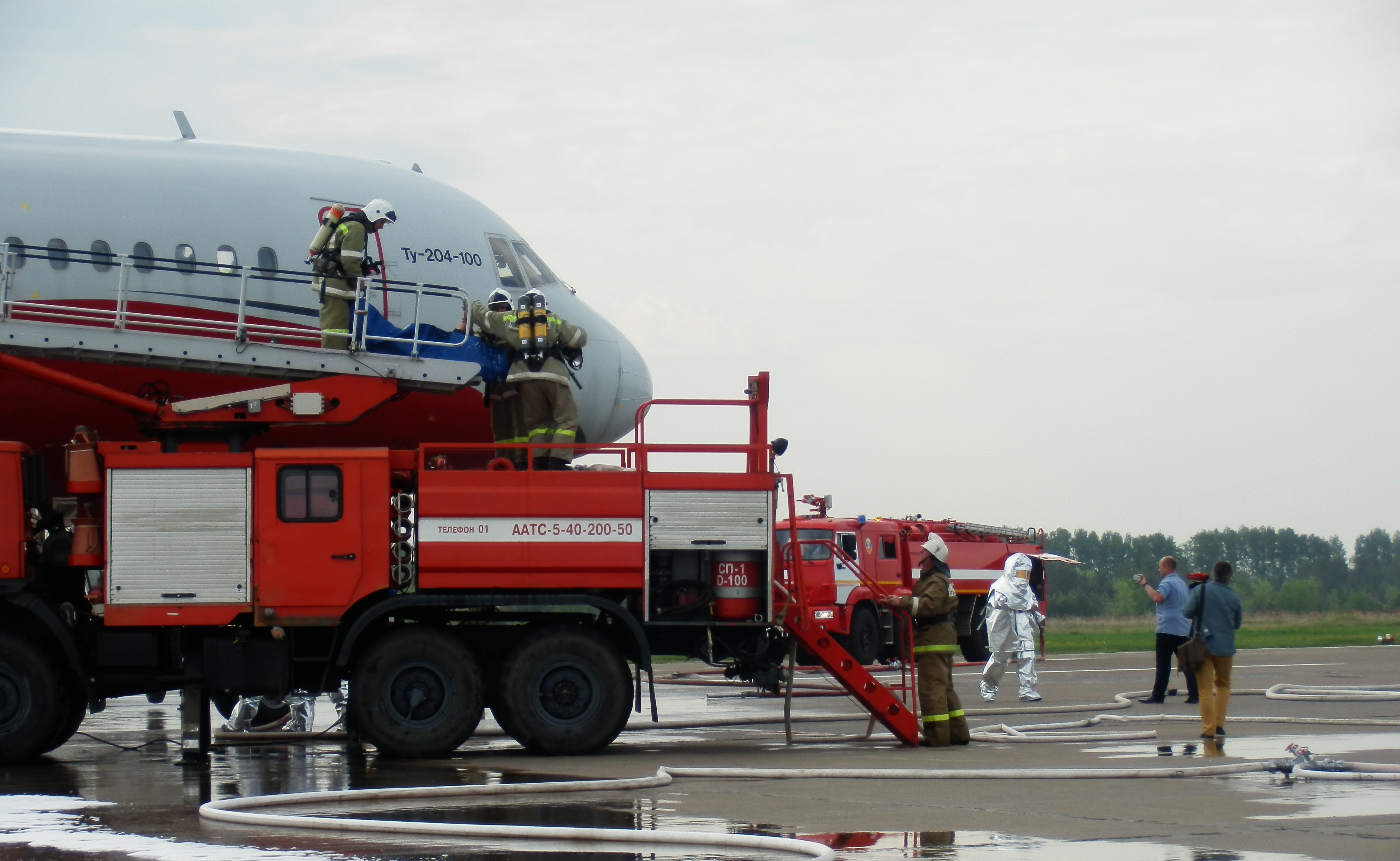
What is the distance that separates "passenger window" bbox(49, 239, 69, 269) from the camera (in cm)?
1498

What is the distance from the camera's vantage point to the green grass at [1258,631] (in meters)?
35.5

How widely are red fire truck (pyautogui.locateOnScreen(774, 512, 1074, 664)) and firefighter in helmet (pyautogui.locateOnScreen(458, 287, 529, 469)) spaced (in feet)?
27.2

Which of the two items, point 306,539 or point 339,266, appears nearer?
point 306,539

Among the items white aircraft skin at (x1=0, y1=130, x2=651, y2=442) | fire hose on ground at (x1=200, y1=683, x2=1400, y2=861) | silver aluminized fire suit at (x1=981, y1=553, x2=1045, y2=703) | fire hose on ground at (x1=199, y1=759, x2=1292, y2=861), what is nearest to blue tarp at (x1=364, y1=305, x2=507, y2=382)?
white aircraft skin at (x1=0, y1=130, x2=651, y2=442)

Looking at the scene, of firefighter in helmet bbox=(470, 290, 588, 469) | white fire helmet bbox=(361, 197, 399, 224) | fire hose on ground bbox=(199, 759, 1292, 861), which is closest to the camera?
fire hose on ground bbox=(199, 759, 1292, 861)

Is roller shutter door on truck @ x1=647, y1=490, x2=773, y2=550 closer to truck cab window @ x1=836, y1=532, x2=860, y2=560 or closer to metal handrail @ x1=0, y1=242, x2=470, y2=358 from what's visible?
metal handrail @ x1=0, y1=242, x2=470, y2=358

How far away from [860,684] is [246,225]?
799cm

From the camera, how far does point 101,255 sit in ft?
49.0

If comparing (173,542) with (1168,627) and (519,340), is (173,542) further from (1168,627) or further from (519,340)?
(1168,627)

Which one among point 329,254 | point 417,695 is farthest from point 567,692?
point 329,254

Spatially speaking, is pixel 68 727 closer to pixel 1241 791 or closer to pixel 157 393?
pixel 157 393

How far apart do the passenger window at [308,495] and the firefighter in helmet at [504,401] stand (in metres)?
1.70

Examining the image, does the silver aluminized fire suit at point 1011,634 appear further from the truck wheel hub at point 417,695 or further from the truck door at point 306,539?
the truck door at point 306,539

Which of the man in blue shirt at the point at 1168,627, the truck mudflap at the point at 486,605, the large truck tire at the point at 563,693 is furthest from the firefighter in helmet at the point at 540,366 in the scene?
the man in blue shirt at the point at 1168,627
